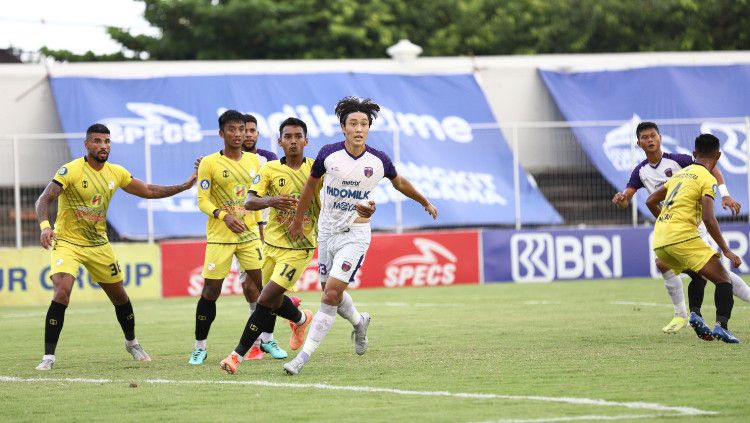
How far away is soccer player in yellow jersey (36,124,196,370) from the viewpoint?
1230 cm

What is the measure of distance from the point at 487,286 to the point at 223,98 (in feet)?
25.7

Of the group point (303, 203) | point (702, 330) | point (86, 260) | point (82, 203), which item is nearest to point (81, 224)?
point (82, 203)

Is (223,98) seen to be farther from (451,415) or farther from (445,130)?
(451,415)

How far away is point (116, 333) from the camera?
1616 cm

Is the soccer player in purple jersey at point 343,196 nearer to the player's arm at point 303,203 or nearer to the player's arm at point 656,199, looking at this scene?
the player's arm at point 303,203

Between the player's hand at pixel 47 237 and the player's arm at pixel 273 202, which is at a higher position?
the player's arm at pixel 273 202

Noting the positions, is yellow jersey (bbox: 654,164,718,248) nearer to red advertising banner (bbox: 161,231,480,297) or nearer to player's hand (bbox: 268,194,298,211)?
player's hand (bbox: 268,194,298,211)

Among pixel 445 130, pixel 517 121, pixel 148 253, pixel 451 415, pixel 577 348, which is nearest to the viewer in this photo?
pixel 451 415

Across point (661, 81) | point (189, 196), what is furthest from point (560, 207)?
point (189, 196)

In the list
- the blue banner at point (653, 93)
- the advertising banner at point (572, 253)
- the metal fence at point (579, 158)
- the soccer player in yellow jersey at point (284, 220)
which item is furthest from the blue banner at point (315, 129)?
the soccer player in yellow jersey at point (284, 220)

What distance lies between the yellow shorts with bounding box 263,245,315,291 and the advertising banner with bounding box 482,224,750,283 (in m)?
13.4

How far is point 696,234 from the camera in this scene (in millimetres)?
12703

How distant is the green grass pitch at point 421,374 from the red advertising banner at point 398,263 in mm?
5662

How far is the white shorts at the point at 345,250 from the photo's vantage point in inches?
434
